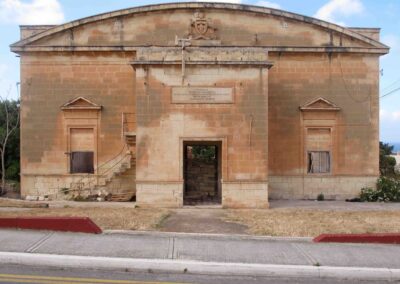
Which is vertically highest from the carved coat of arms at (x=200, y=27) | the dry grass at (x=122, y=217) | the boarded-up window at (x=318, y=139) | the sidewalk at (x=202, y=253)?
the carved coat of arms at (x=200, y=27)

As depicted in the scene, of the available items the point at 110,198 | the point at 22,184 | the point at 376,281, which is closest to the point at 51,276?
the point at 376,281

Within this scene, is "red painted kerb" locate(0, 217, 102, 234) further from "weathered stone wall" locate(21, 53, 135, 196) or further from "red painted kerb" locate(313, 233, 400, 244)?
"weathered stone wall" locate(21, 53, 135, 196)

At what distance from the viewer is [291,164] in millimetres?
23312

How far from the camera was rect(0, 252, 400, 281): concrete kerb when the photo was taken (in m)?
8.04

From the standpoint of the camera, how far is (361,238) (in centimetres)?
1038

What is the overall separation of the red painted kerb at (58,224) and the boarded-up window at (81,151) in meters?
12.4

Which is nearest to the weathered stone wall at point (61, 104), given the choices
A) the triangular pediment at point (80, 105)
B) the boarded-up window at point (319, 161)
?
the triangular pediment at point (80, 105)

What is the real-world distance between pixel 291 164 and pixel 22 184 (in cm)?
1301

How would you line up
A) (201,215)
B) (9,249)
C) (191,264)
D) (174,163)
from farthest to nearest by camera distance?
1. (174,163)
2. (201,215)
3. (9,249)
4. (191,264)

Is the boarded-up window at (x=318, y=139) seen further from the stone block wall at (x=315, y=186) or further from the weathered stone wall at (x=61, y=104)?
the weathered stone wall at (x=61, y=104)

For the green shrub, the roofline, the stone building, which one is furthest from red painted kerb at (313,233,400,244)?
the roofline

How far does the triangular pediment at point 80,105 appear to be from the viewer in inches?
909

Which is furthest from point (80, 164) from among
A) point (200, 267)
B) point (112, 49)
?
point (200, 267)

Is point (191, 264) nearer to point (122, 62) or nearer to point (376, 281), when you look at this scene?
point (376, 281)
